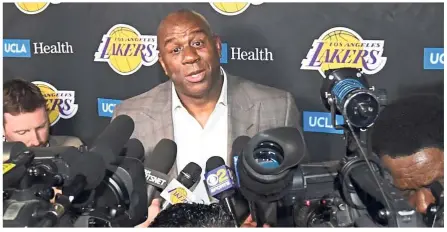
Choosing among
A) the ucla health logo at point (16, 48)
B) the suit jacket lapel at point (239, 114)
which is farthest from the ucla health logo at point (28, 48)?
the suit jacket lapel at point (239, 114)

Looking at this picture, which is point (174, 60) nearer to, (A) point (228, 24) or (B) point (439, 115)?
(A) point (228, 24)

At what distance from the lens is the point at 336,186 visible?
3.85 feet

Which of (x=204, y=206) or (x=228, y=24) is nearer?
(x=204, y=206)

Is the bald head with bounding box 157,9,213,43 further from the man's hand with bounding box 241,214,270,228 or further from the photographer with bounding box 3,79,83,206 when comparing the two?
the man's hand with bounding box 241,214,270,228

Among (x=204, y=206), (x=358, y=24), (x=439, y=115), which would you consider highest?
(x=358, y=24)

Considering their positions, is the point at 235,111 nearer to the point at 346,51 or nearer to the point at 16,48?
the point at 346,51

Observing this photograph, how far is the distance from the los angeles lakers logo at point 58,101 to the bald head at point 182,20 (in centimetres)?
45

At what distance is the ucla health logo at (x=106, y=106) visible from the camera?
2.36 meters

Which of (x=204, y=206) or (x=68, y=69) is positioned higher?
(x=68, y=69)

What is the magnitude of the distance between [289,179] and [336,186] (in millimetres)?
89

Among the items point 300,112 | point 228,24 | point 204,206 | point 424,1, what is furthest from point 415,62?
point 204,206

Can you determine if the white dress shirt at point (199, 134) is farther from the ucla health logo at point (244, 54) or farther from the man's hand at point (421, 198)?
the man's hand at point (421, 198)

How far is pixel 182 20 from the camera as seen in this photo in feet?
7.21

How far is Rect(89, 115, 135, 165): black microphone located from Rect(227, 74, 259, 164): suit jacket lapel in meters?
0.91
